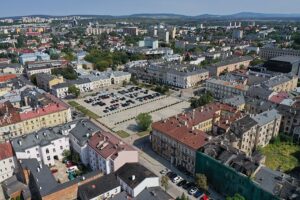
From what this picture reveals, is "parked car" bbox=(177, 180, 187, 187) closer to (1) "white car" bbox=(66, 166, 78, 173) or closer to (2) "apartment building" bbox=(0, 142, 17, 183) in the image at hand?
(1) "white car" bbox=(66, 166, 78, 173)

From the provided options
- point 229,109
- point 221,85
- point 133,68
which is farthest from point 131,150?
point 133,68

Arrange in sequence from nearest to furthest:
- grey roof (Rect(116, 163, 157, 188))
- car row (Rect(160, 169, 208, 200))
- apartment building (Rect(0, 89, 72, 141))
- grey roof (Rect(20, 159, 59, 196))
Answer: grey roof (Rect(20, 159, 59, 196)) → grey roof (Rect(116, 163, 157, 188)) → car row (Rect(160, 169, 208, 200)) → apartment building (Rect(0, 89, 72, 141))

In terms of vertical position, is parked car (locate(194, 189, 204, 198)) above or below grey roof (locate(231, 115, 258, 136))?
below

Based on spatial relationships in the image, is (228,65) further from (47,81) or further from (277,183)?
(277,183)

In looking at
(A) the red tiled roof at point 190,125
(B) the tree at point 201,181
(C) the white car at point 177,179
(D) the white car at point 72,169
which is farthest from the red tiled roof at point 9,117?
(B) the tree at point 201,181

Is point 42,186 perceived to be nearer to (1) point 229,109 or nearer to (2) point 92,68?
(1) point 229,109

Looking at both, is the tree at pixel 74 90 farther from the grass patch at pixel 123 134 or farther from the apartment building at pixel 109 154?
the apartment building at pixel 109 154

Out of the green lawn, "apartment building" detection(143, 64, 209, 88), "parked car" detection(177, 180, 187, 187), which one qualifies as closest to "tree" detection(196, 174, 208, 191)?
"parked car" detection(177, 180, 187, 187)
